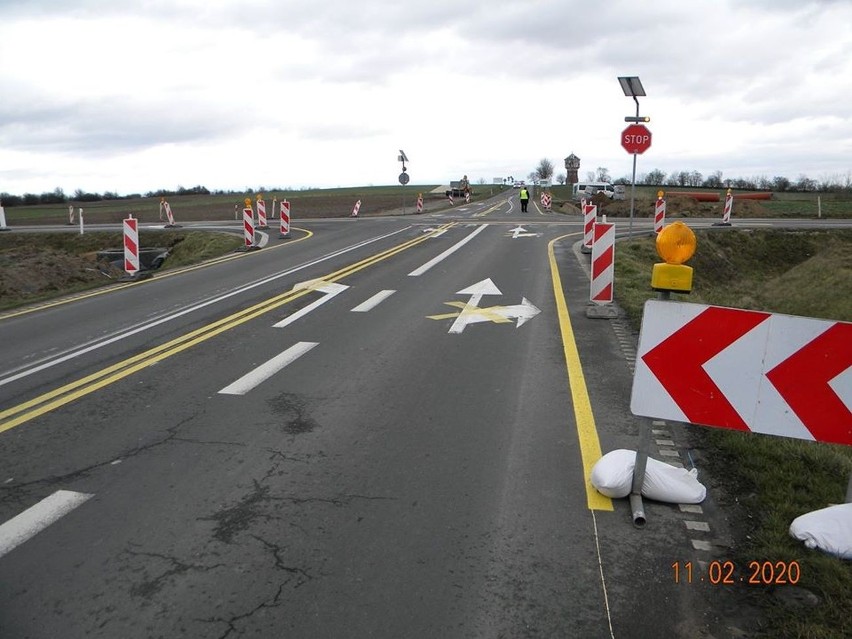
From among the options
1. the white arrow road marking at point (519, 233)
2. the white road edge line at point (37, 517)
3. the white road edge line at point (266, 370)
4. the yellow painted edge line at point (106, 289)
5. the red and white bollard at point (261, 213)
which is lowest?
the white road edge line at point (37, 517)

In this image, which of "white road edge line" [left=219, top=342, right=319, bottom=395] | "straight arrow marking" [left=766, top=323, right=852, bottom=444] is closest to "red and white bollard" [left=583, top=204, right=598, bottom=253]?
"white road edge line" [left=219, top=342, right=319, bottom=395]

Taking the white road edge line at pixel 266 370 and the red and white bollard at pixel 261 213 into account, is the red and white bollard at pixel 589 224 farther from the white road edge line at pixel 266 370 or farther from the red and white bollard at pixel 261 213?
the red and white bollard at pixel 261 213

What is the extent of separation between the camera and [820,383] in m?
3.58

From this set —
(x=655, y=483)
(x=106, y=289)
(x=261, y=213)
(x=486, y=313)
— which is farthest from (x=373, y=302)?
(x=261, y=213)

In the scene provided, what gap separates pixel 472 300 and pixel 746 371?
7.26 meters

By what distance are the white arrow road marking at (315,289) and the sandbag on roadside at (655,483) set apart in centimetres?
606

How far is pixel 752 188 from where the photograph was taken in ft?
247

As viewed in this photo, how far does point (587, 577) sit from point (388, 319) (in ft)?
21.3

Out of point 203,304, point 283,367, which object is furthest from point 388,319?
point 203,304

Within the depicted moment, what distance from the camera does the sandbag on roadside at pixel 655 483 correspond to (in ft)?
13.2

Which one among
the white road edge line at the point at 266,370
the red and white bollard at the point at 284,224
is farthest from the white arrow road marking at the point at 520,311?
the red and white bollard at the point at 284,224

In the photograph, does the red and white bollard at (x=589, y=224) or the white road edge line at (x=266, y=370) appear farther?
the red and white bollard at (x=589, y=224)

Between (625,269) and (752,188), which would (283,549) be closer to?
(625,269)

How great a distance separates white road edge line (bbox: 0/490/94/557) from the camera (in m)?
3.70
